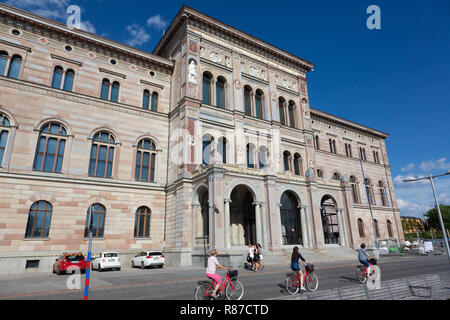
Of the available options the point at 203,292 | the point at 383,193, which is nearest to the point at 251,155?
the point at 203,292

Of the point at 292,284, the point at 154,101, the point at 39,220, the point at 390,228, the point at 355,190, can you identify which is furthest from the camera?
the point at 390,228

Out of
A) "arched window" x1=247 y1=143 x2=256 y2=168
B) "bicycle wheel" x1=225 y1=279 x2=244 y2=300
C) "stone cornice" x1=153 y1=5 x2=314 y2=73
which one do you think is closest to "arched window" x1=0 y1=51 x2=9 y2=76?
"stone cornice" x1=153 y1=5 x2=314 y2=73

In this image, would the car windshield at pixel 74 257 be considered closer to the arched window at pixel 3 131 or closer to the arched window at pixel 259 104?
the arched window at pixel 3 131

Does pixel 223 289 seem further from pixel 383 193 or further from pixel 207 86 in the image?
pixel 383 193

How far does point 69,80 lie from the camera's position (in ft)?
86.8

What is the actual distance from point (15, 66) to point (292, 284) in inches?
1093

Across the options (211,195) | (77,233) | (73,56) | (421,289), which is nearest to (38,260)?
(77,233)

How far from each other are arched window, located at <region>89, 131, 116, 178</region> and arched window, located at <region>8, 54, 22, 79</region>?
26.3 feet

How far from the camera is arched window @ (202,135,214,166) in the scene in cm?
2852

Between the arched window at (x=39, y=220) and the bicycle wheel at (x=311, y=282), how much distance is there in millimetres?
20419

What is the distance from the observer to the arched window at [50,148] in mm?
23344

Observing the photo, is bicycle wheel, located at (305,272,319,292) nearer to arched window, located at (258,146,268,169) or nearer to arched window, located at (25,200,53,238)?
arched window, located at (25,200,53,238)

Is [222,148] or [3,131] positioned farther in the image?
[222,148]

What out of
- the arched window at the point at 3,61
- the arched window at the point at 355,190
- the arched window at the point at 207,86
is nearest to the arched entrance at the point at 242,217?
the arched window at the point at 207,86
